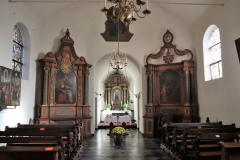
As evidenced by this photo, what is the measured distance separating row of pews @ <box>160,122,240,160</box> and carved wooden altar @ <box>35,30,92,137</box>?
4.20 meters

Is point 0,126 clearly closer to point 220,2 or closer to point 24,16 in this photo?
point 24,16

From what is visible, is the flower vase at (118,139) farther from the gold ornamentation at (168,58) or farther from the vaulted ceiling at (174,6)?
the vaulted ceiling at (174,6)

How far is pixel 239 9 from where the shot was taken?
6312 millimetres

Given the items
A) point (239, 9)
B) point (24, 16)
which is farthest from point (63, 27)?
point (239, 9)

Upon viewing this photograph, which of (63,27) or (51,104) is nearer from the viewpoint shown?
(51,104)

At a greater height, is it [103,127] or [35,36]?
[35,36]

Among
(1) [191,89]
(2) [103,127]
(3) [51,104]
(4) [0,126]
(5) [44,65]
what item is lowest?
(2) [103,127]

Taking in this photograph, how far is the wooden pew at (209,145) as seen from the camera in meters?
4.25

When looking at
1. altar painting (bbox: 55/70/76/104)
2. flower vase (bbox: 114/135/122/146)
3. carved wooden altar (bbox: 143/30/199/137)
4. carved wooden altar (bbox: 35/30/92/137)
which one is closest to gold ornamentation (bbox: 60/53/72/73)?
carved wooden altar (bbox: 35/30/92/137)

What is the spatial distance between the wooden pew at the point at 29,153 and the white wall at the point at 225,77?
553 centimetres

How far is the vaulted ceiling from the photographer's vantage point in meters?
8.35

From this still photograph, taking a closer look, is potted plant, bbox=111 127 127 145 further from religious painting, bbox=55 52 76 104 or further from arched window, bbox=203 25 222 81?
arched window, bbox=203 25 222 81

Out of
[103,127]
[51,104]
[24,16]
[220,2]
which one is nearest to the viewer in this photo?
[220,2]

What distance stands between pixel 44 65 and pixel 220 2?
24.1 feet
